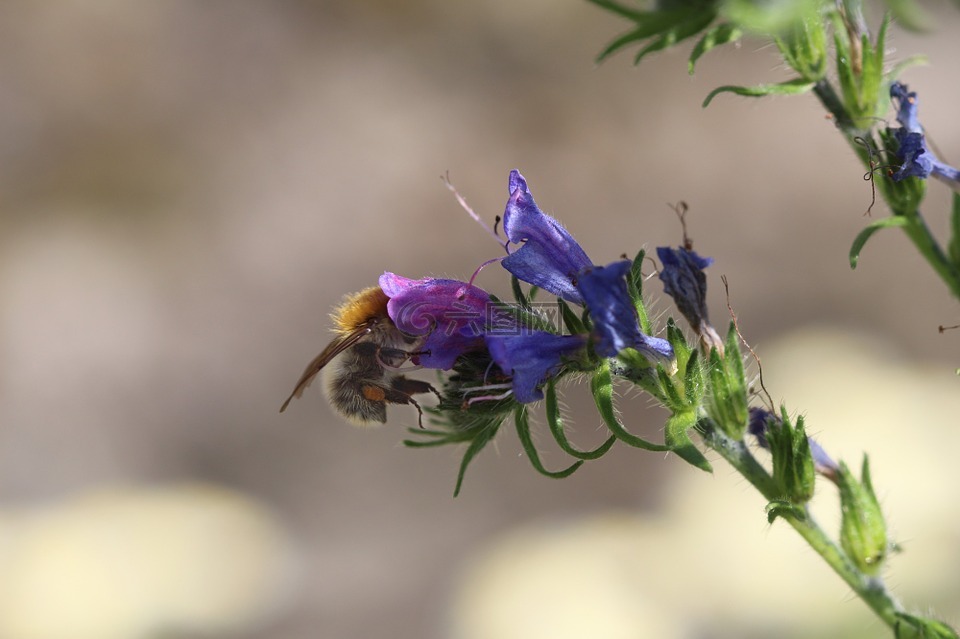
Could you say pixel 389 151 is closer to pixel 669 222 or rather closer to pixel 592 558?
pixel 669 222

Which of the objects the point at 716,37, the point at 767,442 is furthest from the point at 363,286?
the point at 716,37

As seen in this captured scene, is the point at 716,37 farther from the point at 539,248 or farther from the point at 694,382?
the point at 694,382

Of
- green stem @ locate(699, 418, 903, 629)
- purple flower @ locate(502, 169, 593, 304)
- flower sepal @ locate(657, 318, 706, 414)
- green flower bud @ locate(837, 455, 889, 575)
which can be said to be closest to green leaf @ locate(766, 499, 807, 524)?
green stem @ locate(699, 418, 903, 629)

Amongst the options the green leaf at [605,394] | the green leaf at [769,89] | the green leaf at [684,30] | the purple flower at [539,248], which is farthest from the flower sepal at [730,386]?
the green leaf at [684,30]

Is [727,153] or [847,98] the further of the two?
[727,153]

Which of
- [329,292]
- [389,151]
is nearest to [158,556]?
[329,292]

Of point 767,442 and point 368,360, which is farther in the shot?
point 368,360

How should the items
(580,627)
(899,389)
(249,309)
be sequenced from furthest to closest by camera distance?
(249,309), (899,389), (580,627)
